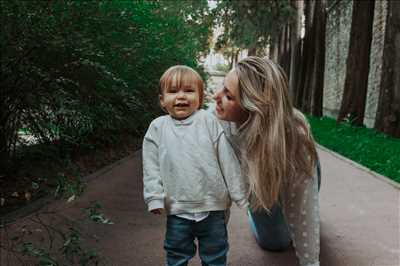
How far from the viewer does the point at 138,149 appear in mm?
9984

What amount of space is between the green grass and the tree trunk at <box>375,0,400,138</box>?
12.5 inches

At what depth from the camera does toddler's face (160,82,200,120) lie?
94.4 inches

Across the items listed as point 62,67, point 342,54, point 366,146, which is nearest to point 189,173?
point 62,67

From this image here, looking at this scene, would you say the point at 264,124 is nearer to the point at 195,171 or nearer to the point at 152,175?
the point at 195,171

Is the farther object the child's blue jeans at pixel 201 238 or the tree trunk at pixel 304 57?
the tree trunk at pixel 304 57

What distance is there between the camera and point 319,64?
58.0 feet

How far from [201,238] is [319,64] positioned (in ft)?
52.9

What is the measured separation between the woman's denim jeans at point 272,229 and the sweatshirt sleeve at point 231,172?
96cm

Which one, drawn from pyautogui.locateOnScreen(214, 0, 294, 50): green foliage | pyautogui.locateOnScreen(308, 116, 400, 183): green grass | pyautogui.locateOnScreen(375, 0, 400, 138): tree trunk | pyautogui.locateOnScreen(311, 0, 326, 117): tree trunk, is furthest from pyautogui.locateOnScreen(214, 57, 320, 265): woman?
pyautogui.locateOnScreen(311, 0, 326, 117): tree trunk

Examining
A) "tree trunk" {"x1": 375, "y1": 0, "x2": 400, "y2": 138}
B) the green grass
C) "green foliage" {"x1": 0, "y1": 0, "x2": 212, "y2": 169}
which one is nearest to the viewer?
"green foliage" {"x1": 0, "y1": 0, "x2": 212, "y2": 169}

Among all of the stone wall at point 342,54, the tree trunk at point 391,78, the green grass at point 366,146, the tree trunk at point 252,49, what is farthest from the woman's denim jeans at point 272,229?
the tree trunk at point 252,49

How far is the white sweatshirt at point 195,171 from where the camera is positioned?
7.83 ft

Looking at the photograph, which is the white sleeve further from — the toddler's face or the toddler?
the toddler's face

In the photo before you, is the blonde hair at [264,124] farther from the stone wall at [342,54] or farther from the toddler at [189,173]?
the stone wall at [342,54]
